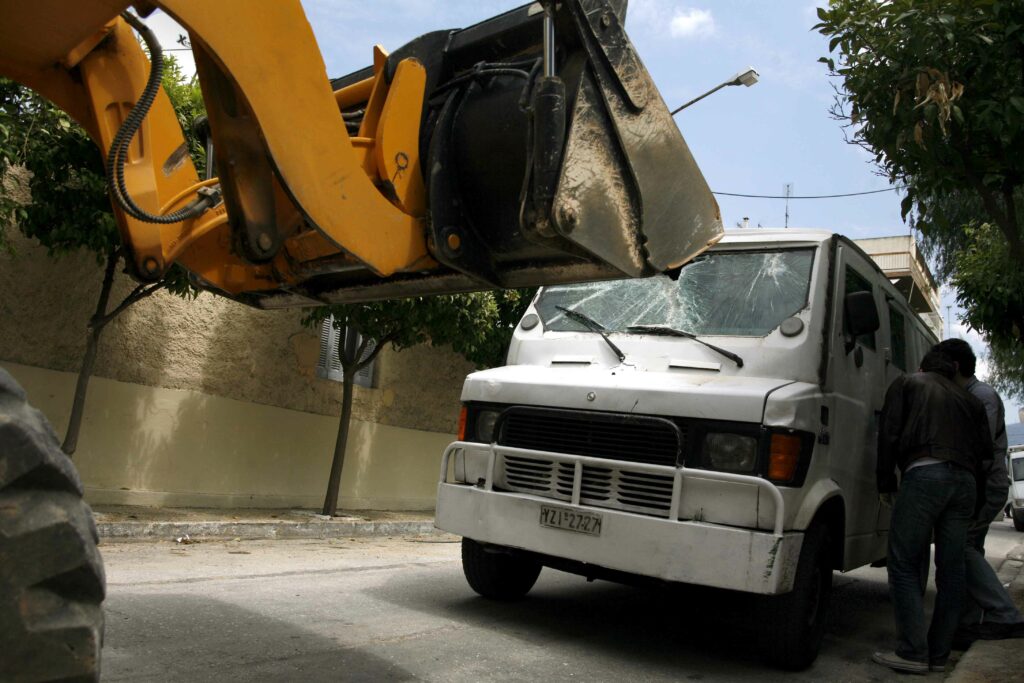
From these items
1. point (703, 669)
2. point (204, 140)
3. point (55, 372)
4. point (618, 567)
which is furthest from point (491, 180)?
point (55, 372)

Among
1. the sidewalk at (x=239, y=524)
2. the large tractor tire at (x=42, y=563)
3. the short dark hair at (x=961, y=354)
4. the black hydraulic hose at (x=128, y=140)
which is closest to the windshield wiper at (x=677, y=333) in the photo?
the short dark hair at (x=961, y=354)

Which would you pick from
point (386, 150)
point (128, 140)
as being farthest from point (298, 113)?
point (128, 140)

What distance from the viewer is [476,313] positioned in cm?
1116

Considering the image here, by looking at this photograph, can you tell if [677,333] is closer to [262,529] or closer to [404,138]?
[404,138]

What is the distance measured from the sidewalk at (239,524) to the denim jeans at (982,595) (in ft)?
20.7

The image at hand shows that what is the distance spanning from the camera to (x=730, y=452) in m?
4.37

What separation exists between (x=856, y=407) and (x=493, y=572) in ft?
7.86

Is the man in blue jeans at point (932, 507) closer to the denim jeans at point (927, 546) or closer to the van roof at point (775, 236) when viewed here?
the denim jeans at point (927, 546)

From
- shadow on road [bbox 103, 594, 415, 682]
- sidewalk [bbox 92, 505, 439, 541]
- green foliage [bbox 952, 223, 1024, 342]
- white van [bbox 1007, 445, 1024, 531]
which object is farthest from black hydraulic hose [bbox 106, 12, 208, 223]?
white van [bbox 1007, 445, 1024, 531]

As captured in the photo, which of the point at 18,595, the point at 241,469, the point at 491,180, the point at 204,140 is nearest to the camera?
the point at 18,595

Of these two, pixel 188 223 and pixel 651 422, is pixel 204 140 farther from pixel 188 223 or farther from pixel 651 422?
pixel 651 422

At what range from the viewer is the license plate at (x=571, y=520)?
14.8ft

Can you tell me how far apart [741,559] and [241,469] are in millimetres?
8131

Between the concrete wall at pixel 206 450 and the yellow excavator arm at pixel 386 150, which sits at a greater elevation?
the yellow excavator arm at pixel 386 150
